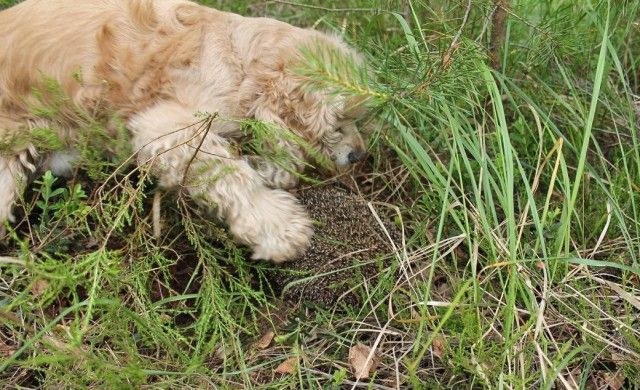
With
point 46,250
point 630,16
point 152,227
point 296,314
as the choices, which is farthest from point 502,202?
point 46,250

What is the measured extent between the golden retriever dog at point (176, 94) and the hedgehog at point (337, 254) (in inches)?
2.8

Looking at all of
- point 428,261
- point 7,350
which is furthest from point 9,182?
point 428,261

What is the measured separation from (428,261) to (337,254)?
41 cm

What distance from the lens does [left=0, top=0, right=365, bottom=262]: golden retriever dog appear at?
2939 millimetres

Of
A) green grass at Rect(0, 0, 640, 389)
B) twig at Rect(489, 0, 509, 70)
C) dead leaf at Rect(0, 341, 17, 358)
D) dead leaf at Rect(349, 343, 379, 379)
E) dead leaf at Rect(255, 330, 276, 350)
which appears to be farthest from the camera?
twig at Rect(489, 0, 509, 70)

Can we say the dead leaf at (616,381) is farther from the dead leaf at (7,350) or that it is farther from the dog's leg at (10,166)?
the dog's leg at (10,166)

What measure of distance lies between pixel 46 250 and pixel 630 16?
117 inches

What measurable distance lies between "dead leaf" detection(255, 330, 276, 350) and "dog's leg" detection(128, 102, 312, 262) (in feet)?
1.07

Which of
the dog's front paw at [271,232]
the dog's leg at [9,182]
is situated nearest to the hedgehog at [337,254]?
the dog's front paw at [271,232]

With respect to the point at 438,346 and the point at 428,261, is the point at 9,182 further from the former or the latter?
the point at 438,346

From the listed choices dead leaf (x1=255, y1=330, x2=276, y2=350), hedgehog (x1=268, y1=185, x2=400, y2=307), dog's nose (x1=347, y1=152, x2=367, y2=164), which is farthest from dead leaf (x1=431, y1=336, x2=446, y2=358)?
dog's nose (x1=347, y1=152, x2=367, y2=164)

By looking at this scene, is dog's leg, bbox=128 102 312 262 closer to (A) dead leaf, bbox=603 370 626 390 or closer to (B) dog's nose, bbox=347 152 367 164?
(B) dog's nose, bbox=347 152 367 164

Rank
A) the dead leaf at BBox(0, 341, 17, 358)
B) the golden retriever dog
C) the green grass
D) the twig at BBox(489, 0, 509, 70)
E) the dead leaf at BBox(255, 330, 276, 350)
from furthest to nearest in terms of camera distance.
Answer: the twig at BBox(489, 0, 509, 70)
the golden retriever dog
the dead leaf at BBox(255, 330, 276, 350)
the dead leaf at BBox(0, 341, 17, 358)
the green grass

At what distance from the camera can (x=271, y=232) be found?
9.73ft
